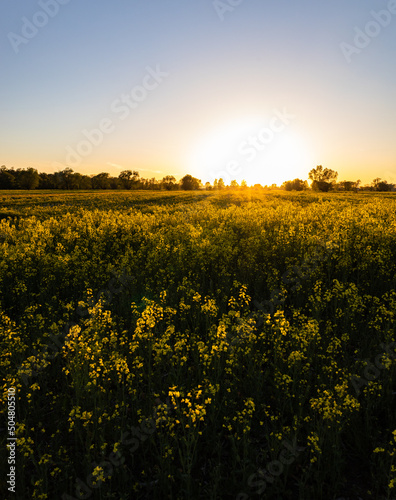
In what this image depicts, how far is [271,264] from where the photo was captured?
8.34m

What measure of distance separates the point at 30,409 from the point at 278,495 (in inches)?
129

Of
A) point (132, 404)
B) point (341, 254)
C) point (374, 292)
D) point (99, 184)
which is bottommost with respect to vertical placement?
point (132, 404)

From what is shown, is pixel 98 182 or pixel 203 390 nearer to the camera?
pixel 203 390

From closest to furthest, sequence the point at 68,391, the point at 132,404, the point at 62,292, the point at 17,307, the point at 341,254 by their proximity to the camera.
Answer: the point at 132,404 → the point at 68,391 → the point at 17,307 → the point at 62,292 → the point at 341,254

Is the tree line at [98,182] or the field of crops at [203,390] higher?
the tree line at [98,182]

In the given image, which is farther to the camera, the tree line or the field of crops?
the tree line

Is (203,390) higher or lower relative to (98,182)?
lower

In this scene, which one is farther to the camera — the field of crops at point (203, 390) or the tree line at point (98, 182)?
the tree line at point (98, 182)

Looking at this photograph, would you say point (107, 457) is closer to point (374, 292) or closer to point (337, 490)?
point (337, 490)

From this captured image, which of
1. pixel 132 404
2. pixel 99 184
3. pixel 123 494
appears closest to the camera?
pixel 123 494

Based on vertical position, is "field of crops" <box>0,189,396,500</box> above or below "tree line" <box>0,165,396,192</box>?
below

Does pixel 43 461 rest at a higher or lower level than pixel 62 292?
lower

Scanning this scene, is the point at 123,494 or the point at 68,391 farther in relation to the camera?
the point at 68,391

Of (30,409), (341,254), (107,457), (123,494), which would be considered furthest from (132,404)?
(341,254)
